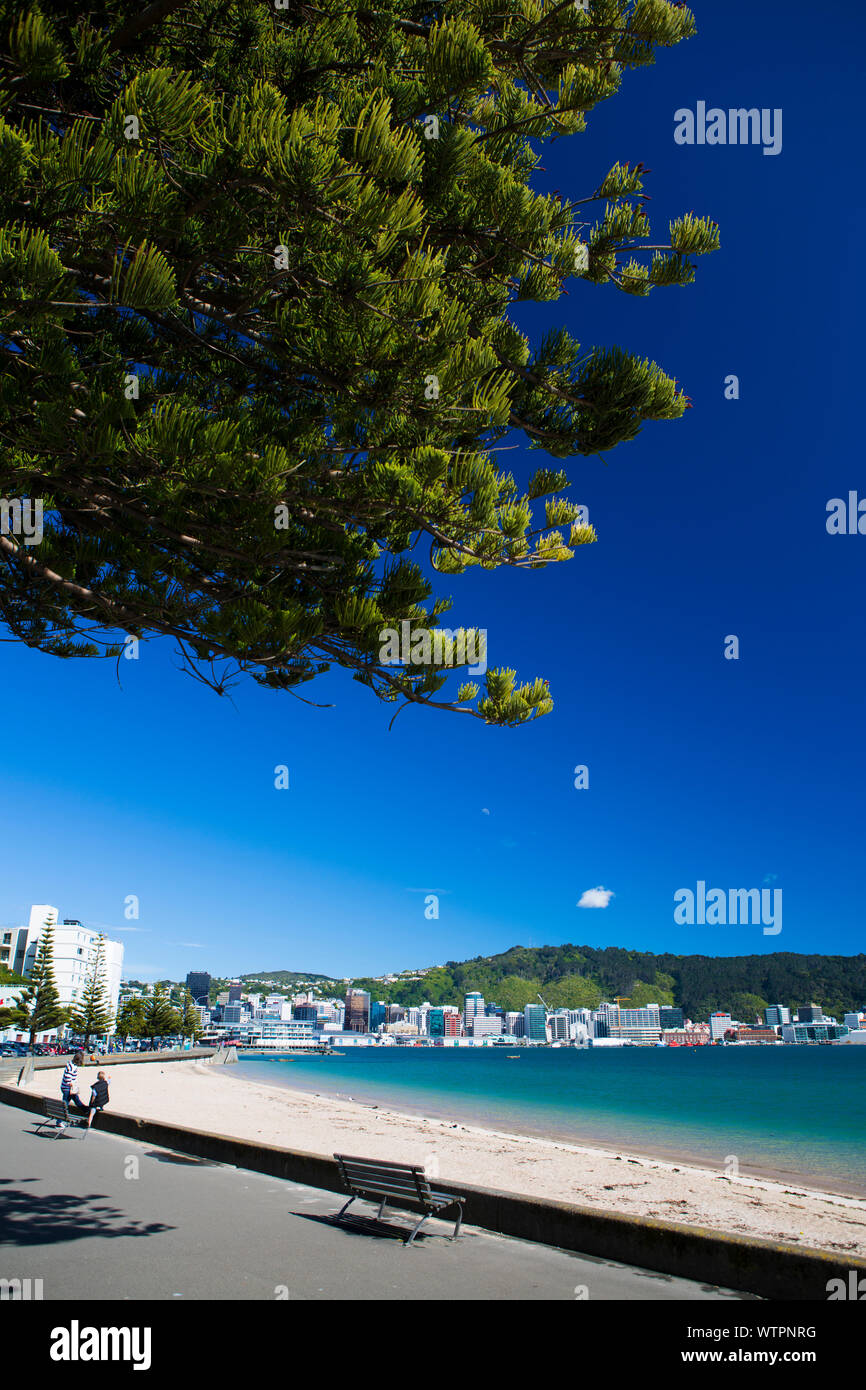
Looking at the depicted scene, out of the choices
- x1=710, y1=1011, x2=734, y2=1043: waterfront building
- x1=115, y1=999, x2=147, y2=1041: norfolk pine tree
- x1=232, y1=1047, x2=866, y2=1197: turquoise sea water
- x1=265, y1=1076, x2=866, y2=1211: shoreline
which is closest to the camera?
x1=265, y1=1076, x2=866, y2=1211: shoreline

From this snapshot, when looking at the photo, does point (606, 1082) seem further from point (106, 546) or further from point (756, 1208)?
point (106, 546)

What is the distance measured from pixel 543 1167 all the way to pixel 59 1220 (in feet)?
37.2

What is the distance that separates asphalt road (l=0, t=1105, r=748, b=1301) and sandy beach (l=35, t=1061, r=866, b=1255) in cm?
129

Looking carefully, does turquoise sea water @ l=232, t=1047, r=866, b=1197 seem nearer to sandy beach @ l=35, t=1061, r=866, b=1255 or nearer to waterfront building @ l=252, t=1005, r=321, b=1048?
sandy beach @ l=35, t=1061, r=866, b=1255

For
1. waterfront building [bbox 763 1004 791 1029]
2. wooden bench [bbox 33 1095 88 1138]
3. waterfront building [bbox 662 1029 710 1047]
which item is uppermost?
wooden bench [bbox 33 1095 88 1138]

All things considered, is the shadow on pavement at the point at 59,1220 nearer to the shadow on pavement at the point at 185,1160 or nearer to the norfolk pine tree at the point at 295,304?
the shadow on pavement at the point at 185,1160

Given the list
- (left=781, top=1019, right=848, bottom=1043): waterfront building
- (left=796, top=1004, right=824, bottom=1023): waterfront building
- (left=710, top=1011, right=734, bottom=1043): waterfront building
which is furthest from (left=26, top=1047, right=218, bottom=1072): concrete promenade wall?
(left=796, top=1004, right=824, bottom=1023): waterfront building

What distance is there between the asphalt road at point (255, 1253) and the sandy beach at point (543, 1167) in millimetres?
1288

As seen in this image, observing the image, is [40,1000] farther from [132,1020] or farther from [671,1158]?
[671,1158]

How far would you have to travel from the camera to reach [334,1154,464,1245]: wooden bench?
5.98 m

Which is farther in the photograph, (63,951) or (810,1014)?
(810,1014)

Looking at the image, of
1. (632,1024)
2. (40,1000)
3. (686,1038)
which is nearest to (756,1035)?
(686,1038)

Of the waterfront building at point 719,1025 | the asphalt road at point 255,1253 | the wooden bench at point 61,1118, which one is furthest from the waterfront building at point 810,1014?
the asphalt road at point 255,1253

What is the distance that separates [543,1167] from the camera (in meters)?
14.9
